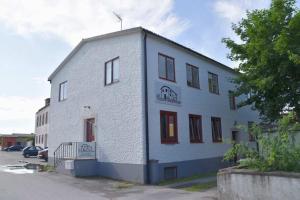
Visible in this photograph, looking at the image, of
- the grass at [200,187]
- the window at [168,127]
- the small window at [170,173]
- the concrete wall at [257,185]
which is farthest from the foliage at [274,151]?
the window at [168,127]

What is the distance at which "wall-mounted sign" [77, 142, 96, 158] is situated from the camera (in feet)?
52.5

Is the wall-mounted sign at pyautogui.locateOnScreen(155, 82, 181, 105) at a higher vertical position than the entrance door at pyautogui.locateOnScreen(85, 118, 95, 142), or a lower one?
higher

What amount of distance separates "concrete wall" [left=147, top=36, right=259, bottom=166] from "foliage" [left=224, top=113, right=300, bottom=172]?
Answer: 634 centimetres

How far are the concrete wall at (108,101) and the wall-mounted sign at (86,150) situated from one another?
1.13ft

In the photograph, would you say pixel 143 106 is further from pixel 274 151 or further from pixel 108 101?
pixel 274 151

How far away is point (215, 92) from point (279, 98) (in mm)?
5739

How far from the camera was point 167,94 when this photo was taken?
1581 cm

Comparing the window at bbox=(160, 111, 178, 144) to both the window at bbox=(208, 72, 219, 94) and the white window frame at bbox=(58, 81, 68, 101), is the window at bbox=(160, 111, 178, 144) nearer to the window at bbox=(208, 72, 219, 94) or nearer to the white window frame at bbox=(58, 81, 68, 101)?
the window at bbox=(208, 72, 219, 94)

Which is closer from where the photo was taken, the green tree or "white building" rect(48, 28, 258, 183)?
the green tree

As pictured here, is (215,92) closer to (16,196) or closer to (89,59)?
(89,59)

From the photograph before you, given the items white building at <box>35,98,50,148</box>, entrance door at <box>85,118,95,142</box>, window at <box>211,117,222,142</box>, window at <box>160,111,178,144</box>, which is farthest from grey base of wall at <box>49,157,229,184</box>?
white building at <box>35,98,50,148</box>

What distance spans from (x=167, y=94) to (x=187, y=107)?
1.88 m

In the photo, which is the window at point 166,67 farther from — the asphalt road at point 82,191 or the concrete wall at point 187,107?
the asphalt road at point 82,191

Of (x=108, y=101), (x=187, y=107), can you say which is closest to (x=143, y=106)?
(x=108, y=101)
